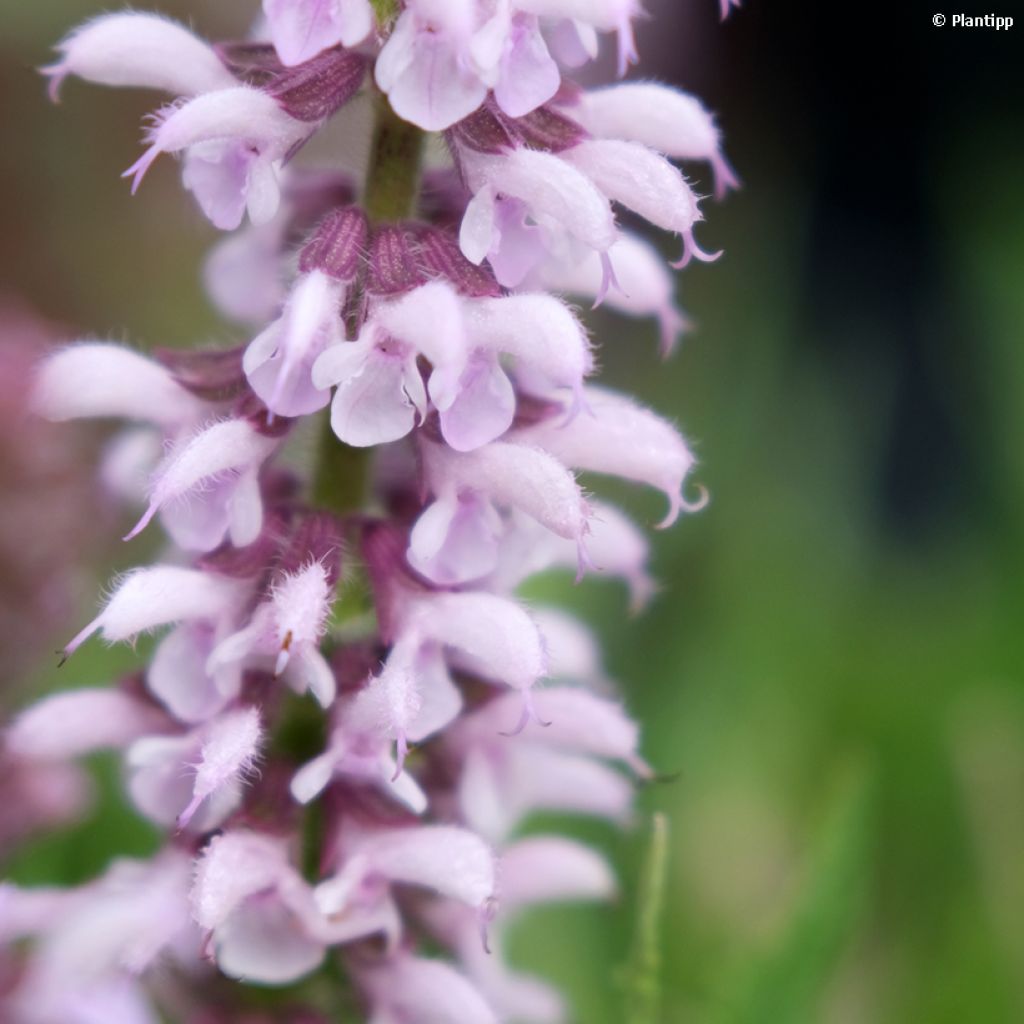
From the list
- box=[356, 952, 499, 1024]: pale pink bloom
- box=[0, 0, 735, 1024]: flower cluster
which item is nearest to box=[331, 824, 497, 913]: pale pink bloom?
box=[0, 0, 735, 1024]: flower cluster

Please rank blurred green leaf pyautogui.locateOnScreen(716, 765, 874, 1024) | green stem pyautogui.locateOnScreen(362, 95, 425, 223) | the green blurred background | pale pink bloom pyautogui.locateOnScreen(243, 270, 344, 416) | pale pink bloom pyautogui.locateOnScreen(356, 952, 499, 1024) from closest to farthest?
pale pink bloom pyautogui.locateOnScreen(243, 270, 344, 416)
green stem pyautogui.locateOnScreen(362, 95, 425, 223)
pale pink bloom pyautogui.locateOnScreen(356, 952, 499, 1024)
blurred green leaf pyautogui.locateOnScreen(716, 765, 874, 1024)
the green blurred background

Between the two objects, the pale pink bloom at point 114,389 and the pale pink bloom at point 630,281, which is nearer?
the pale pink bloom at point 114,389

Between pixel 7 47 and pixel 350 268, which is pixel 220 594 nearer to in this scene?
pixel 350 268

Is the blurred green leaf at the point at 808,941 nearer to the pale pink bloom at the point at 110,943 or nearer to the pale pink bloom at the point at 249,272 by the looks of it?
the pale pink bloom at the point at 110,943

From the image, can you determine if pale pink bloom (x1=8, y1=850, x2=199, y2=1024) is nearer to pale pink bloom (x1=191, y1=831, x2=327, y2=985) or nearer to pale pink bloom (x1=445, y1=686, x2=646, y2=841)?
pale pink bloom (x1=191, y1=831, x2=327, y2=985)

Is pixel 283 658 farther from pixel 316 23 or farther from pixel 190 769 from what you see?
pixel 316 23

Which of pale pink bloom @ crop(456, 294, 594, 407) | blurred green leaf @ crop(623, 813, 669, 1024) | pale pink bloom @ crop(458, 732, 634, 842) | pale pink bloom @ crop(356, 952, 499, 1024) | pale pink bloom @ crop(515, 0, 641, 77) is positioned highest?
pale pink bloom @ crop(515, 0, 641, 77)

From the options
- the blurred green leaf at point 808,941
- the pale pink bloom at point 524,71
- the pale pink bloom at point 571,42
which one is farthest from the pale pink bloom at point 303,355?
the blurred green leaf at point 808,941
